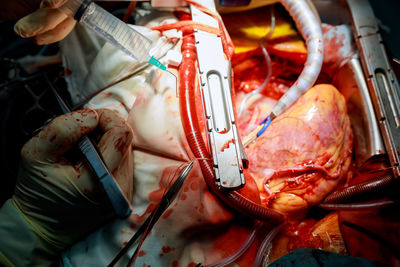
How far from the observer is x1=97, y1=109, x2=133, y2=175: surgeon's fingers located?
36.6 inches

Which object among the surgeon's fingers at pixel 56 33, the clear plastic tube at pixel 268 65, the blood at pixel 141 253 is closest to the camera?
the blood at pixel 141 253

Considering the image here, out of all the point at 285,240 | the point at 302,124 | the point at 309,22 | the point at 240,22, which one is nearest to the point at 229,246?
the point at 285,240

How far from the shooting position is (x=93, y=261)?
3.28 ft

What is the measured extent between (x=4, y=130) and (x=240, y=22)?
5.00 feet

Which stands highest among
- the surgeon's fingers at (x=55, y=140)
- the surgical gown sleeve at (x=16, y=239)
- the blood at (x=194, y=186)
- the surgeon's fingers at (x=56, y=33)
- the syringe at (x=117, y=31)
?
the surgeon's fingers at (x=56, y=33)

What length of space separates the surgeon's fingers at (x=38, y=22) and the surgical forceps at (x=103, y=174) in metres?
0.57

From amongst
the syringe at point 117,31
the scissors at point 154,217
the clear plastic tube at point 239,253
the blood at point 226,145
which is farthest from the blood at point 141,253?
the syringe at point 117,31

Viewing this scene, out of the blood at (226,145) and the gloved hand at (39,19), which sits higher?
the gloved hand at (39,19)

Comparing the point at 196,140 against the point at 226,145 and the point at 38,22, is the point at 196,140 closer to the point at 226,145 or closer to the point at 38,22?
the point at 226,145

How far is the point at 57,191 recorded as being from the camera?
926 millimetres

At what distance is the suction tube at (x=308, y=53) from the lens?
50.8 inches

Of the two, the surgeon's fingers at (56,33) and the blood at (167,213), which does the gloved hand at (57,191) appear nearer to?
Result: the blood at (167,213)

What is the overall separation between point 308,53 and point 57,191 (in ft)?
4.27

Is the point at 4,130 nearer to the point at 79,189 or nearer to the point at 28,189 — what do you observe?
the point at 28,189
